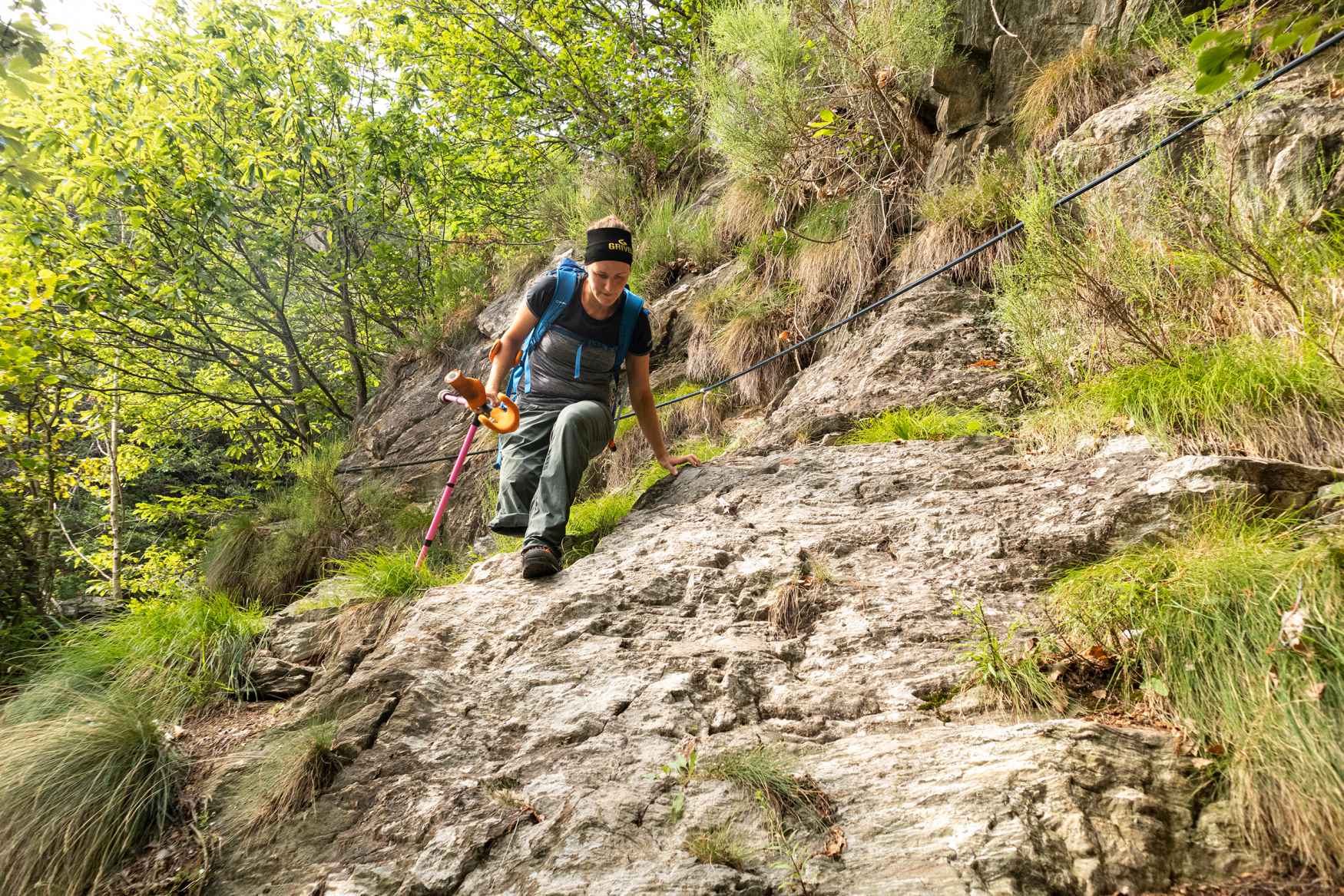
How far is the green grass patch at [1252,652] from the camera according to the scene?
1.72 m

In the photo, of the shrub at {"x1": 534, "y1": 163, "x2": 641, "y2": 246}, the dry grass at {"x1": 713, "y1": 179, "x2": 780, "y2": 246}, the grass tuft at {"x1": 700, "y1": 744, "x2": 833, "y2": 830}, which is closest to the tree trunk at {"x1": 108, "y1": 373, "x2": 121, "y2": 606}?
the shrub at {"x1": 534, "y1": 163, "x2": 641, "y2": 246}

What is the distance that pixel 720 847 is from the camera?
2.01 meters

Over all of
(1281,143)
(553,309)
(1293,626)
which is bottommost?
(1293,626)

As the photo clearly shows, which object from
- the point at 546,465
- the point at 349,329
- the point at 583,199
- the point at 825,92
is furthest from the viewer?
the point at 349,329

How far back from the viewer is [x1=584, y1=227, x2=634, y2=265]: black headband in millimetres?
3980

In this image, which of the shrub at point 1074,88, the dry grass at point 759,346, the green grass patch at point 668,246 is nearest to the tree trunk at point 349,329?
the green grass patch at point 668,246

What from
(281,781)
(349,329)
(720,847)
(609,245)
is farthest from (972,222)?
(349,329)

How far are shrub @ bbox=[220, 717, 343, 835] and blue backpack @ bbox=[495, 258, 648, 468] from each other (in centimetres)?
205

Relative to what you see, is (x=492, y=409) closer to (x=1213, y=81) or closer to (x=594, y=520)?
(x=594, y=520)

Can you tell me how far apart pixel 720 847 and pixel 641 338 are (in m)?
3.02

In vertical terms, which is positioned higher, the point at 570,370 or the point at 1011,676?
the point at 570,370

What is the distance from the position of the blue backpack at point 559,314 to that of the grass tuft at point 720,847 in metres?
2.73

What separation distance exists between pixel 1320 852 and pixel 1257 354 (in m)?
2.22

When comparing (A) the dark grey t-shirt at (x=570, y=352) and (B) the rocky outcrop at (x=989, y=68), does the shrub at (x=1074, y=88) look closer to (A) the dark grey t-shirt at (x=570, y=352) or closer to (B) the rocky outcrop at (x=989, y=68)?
(B) the rocky outcrop at (x=989, y=68)
